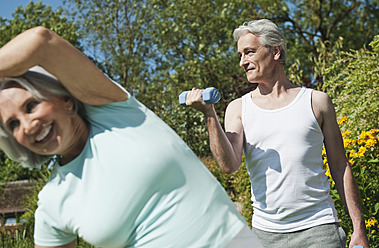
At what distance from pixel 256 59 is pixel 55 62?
129cm

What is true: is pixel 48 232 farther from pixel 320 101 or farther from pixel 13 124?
pixel 320 101

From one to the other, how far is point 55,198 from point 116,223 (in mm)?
175

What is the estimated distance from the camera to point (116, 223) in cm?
115

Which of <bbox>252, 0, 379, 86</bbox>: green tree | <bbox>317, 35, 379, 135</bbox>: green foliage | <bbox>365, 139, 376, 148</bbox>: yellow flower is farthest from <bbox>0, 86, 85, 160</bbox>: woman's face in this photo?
<bbox>252, 0, 379, 86</bbox>: green tree

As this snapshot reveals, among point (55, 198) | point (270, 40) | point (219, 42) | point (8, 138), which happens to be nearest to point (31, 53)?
point (8, 138)

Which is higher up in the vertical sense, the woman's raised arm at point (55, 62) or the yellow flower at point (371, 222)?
the woman's raised arm at point (55, 62)

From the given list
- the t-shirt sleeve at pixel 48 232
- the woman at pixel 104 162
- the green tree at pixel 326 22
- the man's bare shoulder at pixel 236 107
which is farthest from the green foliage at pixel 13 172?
the woman at pixel 104 162

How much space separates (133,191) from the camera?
115 cm

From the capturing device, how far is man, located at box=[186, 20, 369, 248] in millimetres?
1975

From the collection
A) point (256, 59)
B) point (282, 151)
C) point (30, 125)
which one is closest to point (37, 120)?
point (30, 125)

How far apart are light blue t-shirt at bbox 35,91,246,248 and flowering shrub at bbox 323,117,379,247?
234 cm

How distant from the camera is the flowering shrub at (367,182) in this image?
337 centimetres

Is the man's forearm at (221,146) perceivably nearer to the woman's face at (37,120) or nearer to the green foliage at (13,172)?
the woman's face at (37,120)

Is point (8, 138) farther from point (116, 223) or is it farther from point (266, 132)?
point (266, 132)
